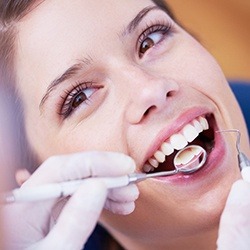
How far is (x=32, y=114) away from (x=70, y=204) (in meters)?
0.25

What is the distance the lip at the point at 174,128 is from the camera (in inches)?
37.3

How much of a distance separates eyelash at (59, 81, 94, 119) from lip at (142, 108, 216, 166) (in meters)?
0.15

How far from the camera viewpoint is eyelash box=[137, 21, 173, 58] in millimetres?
1029

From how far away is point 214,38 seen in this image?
178 cm

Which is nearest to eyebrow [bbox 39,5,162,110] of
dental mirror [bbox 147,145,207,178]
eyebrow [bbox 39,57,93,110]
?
eyebrow [bbox 39,57,93,110]

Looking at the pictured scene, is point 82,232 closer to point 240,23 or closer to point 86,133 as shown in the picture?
point 86,133

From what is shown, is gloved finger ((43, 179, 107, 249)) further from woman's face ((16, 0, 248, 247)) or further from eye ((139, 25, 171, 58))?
eye ((139, 25, 171, 58))

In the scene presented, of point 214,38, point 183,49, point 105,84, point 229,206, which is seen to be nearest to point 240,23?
point 214,38

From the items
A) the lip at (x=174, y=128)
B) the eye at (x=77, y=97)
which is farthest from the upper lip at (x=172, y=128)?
the eye at (x=77, y=97)

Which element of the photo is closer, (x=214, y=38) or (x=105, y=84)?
(x=105, y=84)

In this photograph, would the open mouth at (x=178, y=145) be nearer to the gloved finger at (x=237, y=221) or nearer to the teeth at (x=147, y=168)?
the teeth at (x=147, y=168)

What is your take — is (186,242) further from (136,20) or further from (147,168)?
(136,20)

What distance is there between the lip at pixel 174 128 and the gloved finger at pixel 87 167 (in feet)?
0.28

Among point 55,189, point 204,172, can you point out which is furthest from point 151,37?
point 55,189
